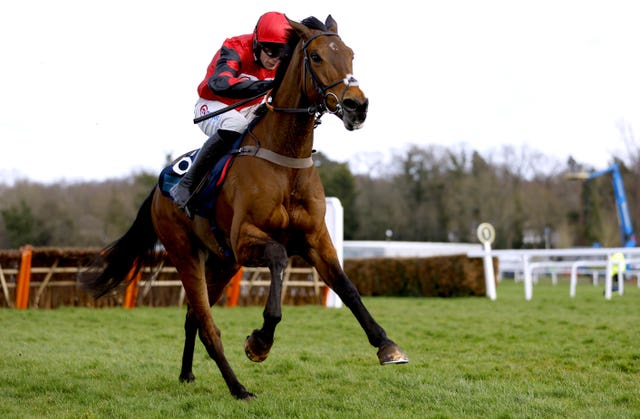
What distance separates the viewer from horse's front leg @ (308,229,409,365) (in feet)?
14.3

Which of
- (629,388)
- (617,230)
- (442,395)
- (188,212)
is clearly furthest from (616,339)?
(617,230)

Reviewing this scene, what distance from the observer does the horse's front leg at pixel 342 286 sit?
4355mm

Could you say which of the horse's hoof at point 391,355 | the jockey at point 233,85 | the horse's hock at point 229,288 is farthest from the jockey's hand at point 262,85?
the horse's hock at point 229,288

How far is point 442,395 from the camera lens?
4.70m

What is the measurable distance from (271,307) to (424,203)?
52.4 m

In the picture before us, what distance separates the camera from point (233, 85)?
15.8 ft

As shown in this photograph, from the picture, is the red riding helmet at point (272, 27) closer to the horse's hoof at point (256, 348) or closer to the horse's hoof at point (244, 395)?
the horse's hoof at point (256, 348)

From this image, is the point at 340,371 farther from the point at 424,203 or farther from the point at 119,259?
the point at 424,203

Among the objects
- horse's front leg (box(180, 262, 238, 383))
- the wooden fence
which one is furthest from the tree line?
horse's front leg (box(180, 262, 238, 383))

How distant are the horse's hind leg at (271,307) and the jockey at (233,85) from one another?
111 cm

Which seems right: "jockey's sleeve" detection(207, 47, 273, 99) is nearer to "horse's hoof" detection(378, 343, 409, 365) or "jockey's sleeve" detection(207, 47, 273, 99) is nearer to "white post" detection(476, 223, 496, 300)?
"horse's hoof" detection(378, 343, 409, 365)

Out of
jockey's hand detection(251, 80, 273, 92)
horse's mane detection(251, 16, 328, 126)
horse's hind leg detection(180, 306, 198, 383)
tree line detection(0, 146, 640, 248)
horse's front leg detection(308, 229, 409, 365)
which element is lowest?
horse's hind leg detection(180, 306, 198, 383)

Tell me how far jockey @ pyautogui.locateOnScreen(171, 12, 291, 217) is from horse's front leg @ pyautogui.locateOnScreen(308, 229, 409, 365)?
1.08 metres

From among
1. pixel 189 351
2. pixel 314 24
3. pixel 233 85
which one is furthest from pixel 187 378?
pixel 314 24
